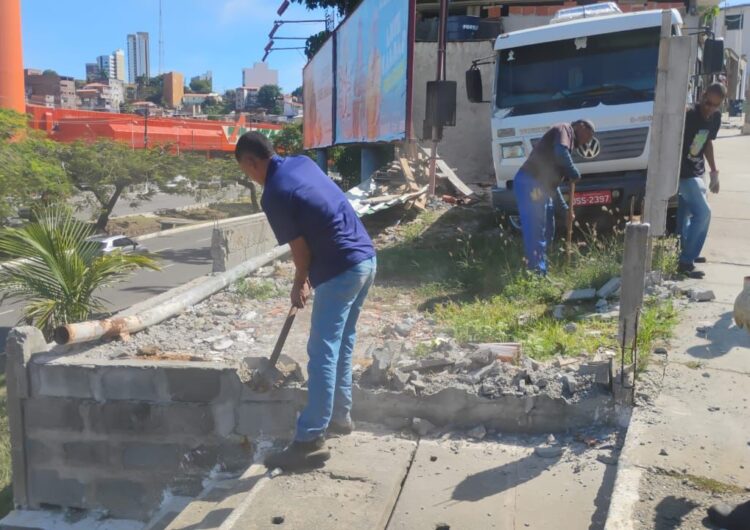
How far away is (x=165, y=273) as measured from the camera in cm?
2539

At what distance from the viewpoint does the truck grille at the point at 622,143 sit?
839cm

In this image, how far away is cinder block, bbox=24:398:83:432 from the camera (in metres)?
5.27

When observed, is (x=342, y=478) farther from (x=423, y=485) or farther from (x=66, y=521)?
(x=66, y=521)

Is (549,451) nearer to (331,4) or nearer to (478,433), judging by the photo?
(478,433)

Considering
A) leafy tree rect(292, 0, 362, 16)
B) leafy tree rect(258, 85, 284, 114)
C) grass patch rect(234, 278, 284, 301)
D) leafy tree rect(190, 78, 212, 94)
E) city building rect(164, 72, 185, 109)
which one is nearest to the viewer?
grass patch rect(234, 278, 284, 301)

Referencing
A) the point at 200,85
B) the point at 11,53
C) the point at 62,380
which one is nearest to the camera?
the point at 62,380

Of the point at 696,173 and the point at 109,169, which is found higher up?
the point at 696,173

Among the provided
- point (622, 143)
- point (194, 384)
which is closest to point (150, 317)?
point (194, 384)

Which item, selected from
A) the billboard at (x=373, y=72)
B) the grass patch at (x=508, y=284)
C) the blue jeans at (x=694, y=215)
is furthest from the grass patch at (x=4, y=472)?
the billboard at (x=373, y=72)

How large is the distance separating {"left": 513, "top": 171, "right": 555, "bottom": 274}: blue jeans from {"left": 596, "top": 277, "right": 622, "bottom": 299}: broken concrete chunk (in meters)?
0.88

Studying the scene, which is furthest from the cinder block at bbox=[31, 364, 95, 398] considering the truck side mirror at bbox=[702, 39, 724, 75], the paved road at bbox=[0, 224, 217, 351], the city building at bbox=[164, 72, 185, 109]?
the city building at bbox=[164, 72, 185, 109]

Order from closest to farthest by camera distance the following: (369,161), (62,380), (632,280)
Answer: (632,280) → (62,380) → (369,161)

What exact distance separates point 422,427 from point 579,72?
5881mm

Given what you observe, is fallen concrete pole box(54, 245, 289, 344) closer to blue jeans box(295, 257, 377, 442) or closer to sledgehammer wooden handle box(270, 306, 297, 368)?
sledgehammer wooden handle box(270, 306, 297, 368)
